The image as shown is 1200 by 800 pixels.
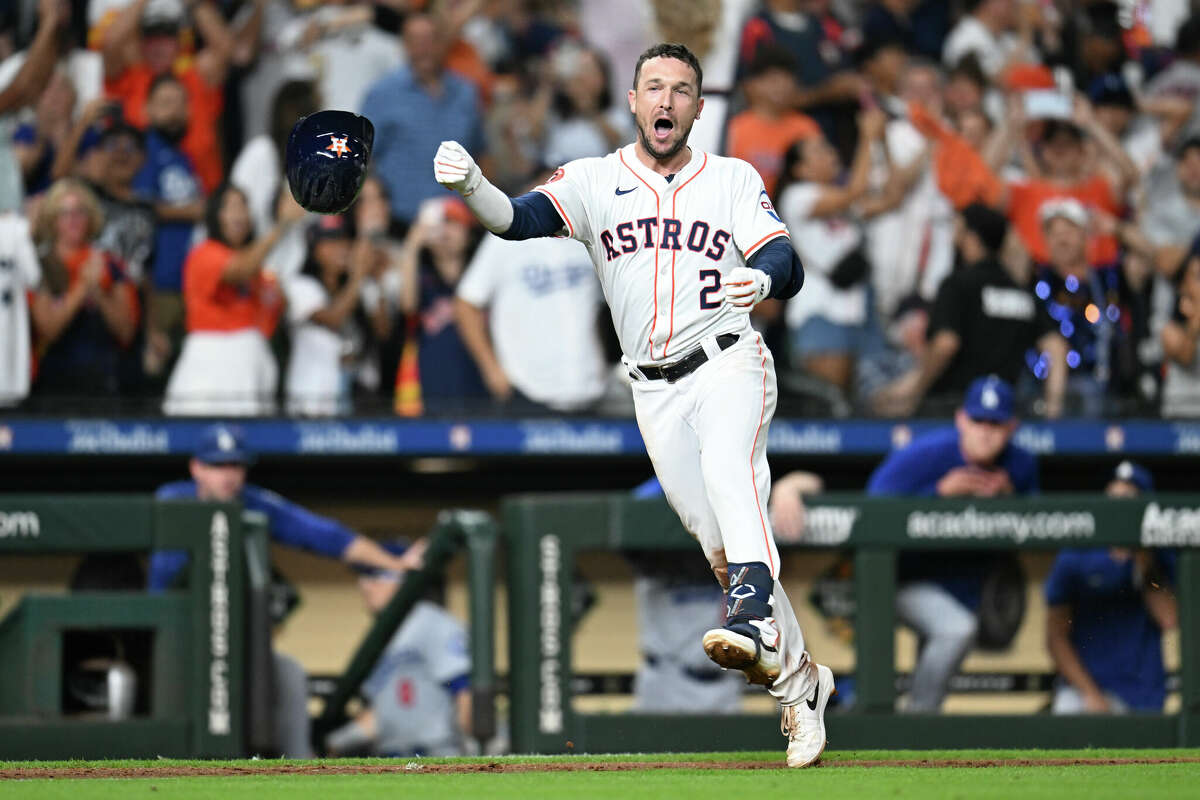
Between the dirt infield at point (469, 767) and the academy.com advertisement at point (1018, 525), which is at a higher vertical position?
the academy.com advertisement at point (1018, 525)

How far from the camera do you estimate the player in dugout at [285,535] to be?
6.80 meters

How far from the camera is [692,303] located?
4.57 metres

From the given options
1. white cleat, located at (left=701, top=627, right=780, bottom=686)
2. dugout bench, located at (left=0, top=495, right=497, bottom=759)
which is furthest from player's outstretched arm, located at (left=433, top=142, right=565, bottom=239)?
dugout bench, located at (left=0, top=495, right=497, bottom=759)

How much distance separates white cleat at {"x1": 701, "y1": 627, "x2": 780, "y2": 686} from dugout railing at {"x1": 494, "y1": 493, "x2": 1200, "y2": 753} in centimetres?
216

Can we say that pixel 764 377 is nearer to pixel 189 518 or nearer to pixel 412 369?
pixel 189 518

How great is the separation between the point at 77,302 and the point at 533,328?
2.16 metres

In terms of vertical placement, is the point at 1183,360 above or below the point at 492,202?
below

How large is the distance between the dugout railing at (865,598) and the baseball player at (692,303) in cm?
181

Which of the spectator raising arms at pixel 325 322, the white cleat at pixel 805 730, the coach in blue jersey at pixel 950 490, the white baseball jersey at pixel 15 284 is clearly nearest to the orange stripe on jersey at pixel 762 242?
the white cleat at pixel 805 730

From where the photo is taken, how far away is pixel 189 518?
21.4ft

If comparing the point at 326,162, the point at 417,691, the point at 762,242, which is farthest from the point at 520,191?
the point at 762,242

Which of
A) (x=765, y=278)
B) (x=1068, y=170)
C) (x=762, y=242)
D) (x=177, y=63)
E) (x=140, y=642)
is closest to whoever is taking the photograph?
(x=765, y=278)

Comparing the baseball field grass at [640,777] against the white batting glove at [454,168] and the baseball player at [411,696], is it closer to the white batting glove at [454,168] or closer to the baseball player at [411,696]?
the white batting glove at [454,168]

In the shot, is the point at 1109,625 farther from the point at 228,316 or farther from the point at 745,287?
the point at 228,316
